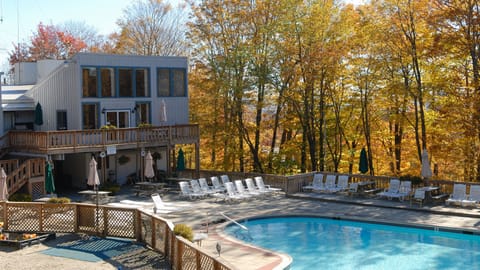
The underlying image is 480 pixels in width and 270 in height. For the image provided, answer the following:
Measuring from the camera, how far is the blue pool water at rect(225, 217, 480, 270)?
15.2 metres

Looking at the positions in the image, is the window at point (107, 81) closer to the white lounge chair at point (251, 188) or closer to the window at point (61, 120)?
the window at point (61, 120)

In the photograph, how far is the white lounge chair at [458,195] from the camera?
811 inches

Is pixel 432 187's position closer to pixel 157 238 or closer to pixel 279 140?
pixel 157 238

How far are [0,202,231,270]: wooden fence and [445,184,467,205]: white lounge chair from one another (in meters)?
11.8

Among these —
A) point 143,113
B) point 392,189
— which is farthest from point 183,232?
point 143,113

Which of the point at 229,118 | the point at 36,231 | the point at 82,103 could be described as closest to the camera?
the point at 36,231

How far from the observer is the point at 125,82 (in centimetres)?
2745

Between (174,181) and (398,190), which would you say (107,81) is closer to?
(174,181)

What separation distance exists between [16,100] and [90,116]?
3525mm

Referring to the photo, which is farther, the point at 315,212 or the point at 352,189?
the point at 352,189

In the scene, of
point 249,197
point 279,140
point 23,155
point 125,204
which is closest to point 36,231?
point 125,204

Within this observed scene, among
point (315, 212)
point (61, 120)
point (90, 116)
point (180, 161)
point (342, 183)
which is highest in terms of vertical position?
point (90, 116)

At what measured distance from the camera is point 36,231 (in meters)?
16.3

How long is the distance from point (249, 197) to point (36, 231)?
9179mm
